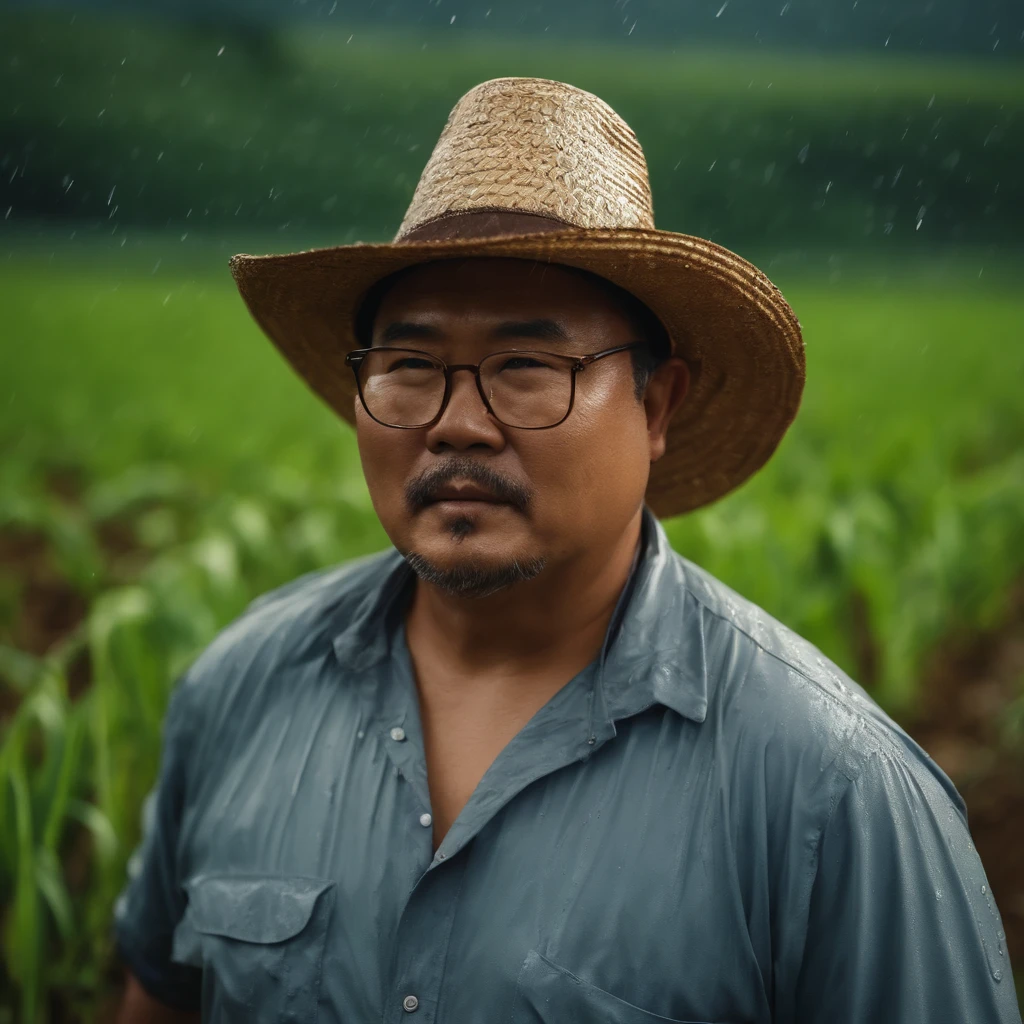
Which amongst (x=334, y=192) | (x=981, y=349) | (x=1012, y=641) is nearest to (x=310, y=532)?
(x=1012, y=641)

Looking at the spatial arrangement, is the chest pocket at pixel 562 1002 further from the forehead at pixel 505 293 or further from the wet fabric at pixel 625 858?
the forehead at pixel 505 293

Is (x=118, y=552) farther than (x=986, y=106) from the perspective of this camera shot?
No

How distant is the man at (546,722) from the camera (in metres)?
1.32

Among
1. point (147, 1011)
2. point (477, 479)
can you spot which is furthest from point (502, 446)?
point (147, 1011)

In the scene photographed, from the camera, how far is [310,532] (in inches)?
135

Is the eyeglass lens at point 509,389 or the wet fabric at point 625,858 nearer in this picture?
the wet fabric at point 625,858

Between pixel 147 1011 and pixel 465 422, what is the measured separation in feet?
4.08

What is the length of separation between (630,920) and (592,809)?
0.47 ft

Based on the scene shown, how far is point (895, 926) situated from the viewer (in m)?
1.28

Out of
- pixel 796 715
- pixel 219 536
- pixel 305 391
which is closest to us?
pixel 796 715

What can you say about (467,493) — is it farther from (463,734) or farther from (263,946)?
(263,946)

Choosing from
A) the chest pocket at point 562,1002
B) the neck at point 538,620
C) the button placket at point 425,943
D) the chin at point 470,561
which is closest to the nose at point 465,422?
the chin at point 470,561

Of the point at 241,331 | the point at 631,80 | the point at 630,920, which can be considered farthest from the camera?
the point at 631,80

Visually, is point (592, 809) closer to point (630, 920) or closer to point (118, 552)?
point (630, 920)
